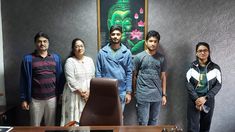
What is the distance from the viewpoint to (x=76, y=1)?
333cm

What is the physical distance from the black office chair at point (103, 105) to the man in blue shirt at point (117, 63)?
759mm

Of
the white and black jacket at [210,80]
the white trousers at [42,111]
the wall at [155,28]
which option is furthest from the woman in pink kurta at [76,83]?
the white and black jacket at [210,80]

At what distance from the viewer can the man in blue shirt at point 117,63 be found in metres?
3.05

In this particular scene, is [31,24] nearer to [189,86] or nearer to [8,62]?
[8,62]

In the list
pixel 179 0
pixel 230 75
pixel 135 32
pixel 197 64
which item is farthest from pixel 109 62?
pixel 230 75

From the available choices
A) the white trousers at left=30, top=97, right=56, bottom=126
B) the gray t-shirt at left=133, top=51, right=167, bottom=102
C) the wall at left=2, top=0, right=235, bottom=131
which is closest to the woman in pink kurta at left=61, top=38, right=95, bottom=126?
the white trousers at left=30, top=97, right=56, bottom=126

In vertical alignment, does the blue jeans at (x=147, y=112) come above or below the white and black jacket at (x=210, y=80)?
below

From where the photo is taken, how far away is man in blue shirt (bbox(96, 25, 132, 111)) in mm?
3051

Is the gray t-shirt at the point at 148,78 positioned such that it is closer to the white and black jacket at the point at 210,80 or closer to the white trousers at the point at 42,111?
the white and black jacket at the point at 210,80

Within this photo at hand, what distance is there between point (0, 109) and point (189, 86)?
2429 millimetres

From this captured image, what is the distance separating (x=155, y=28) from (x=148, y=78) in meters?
0.75

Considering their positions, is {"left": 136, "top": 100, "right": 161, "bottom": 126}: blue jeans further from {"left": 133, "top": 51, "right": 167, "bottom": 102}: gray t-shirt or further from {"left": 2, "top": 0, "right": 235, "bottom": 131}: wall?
{"left": 2, "top": 0, "right": 235, "bottom": 131}: wall

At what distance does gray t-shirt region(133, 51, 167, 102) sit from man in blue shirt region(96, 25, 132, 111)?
13 centimetres

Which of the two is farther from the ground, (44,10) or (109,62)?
(44,10)
